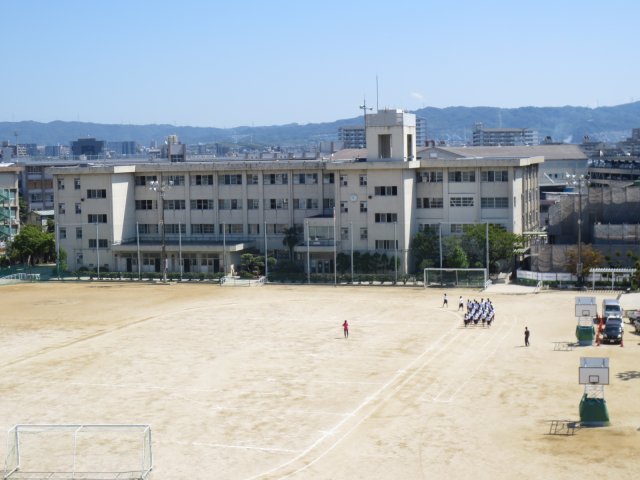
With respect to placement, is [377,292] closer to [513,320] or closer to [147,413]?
[513,320]

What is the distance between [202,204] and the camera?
100625mm

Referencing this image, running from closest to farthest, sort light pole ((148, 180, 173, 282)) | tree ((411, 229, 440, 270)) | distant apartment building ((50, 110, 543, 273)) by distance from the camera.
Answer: tree ((411, 229, 440, 270)), distant apartment building ((50, 110, 543, 273)), light pole ((148, 180, 173, 282))

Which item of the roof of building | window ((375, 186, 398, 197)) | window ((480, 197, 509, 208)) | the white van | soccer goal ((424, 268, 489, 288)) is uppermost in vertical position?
the roof of building

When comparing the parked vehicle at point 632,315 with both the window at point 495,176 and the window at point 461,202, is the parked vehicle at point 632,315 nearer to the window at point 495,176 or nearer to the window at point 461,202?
the window at point 495,176

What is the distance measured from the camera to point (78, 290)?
89750 millimetres

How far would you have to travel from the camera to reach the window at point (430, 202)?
93125mm

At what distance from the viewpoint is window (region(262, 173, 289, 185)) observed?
98.0 m

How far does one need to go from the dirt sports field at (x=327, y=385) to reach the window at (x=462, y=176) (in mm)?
16953

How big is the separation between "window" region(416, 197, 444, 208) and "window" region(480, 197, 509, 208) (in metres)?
3.92

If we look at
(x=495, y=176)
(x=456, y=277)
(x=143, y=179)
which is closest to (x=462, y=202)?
(x=495, y=176)

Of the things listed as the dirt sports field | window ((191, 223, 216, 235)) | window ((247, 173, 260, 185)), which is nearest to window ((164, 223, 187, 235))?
window ((191, 223, 216, 235))

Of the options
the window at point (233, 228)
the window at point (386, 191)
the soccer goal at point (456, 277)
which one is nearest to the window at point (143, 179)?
the window at point (233, 228)

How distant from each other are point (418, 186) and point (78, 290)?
33405 mm

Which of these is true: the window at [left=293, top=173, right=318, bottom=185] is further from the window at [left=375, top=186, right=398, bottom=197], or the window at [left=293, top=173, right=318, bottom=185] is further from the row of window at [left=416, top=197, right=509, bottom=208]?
the row of window at [left=416, top=197, right=509, bottom=208]
